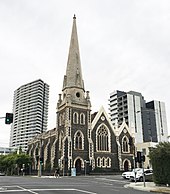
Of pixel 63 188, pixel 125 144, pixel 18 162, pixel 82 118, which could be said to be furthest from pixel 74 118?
pixel 63 188

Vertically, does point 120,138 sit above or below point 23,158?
above

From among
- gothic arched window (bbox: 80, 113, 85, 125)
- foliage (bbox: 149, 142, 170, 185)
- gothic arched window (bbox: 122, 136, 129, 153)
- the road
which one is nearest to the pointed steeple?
gothic arched window (bbox: 80, 113, 85, 125)

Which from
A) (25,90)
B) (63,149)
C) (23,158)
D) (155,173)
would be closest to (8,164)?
(23,158)

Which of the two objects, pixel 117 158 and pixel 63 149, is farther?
pixel 117 158

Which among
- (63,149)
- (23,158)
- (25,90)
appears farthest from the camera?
(25,90)

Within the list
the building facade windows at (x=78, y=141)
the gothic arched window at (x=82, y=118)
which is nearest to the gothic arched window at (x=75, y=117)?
the gothic arched window at (x=82, y=118)

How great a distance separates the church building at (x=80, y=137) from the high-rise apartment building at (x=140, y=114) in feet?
196

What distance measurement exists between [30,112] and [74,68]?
12381 cm

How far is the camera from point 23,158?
70.9 m

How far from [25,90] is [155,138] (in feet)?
336

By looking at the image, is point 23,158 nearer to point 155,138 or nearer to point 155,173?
point 155,173

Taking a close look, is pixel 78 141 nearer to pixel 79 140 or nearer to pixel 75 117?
pixel 79 140

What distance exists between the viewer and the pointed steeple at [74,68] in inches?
2581

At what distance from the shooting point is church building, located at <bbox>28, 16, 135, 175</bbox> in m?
58.8
